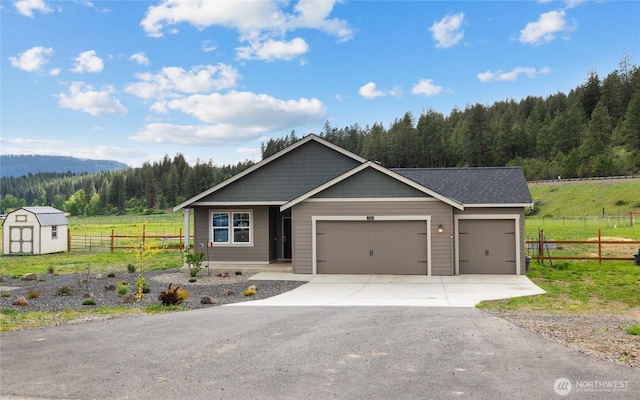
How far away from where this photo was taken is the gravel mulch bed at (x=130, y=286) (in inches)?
470

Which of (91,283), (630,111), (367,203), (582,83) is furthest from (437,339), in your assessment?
(582,83)

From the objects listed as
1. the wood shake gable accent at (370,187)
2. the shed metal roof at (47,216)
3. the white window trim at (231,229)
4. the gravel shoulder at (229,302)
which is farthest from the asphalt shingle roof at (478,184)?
the shed metal roof at (47,216)

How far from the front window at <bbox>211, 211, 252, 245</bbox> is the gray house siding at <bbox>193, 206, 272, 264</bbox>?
17cm

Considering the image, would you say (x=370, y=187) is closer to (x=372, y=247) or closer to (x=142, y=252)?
(x=372, y=247)

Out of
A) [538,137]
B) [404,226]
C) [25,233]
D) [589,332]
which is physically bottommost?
[589,332]

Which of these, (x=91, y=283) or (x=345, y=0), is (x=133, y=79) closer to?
(x=345, y=0)

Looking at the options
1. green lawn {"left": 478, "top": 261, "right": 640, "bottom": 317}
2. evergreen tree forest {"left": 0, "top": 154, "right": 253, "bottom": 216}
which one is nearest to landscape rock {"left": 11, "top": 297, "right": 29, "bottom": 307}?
green lawn {"left": 478, "top": 261, "right": 640, "bottom": 317}

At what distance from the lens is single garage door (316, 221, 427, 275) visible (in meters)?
17.1

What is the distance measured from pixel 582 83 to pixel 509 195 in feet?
409

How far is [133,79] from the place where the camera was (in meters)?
27.4

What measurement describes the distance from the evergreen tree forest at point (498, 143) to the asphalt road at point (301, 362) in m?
77.3

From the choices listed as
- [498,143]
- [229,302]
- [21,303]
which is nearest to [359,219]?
[229,302]

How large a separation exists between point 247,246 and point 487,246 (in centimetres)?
943

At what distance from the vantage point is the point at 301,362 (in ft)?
21.7
